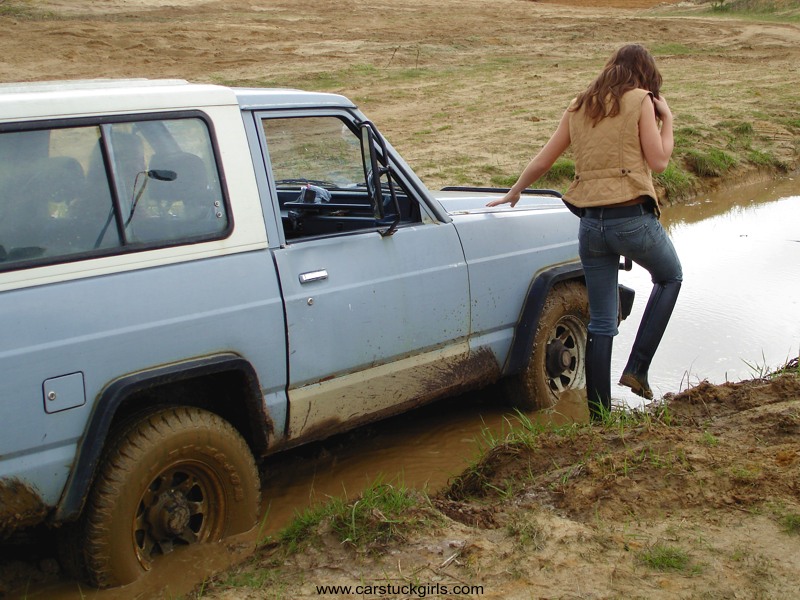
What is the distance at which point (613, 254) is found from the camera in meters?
4.55

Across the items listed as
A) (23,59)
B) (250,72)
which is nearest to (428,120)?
(250,72)

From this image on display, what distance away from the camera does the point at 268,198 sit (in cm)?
392

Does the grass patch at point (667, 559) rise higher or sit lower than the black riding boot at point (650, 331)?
lower

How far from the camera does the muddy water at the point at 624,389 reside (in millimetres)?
3744

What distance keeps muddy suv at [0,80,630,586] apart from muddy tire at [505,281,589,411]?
0.39 m

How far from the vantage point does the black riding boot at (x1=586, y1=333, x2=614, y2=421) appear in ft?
15.3

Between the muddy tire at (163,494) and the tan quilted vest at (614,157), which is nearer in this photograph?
the muddy tire at (163,494)

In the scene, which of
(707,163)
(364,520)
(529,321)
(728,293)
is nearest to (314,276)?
(364,520)

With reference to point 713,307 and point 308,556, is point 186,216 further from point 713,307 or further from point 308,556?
point 713,307

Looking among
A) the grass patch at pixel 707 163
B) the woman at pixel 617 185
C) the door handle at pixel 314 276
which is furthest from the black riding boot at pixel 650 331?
the grass patch at pixel 707 163

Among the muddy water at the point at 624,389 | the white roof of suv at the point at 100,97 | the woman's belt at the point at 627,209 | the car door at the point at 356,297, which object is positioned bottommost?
the muddy water at the point at 624,389

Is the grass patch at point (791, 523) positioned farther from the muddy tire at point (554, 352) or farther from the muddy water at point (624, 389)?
the muddy tire at point (554, 352)

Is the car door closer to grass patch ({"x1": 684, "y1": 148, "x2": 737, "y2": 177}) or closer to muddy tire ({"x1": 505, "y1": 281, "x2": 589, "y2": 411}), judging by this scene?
muddy tire ({"x1": 505, "y1": 281, "x2": 589, "y2": 411})

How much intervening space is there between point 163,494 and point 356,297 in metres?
1.12
